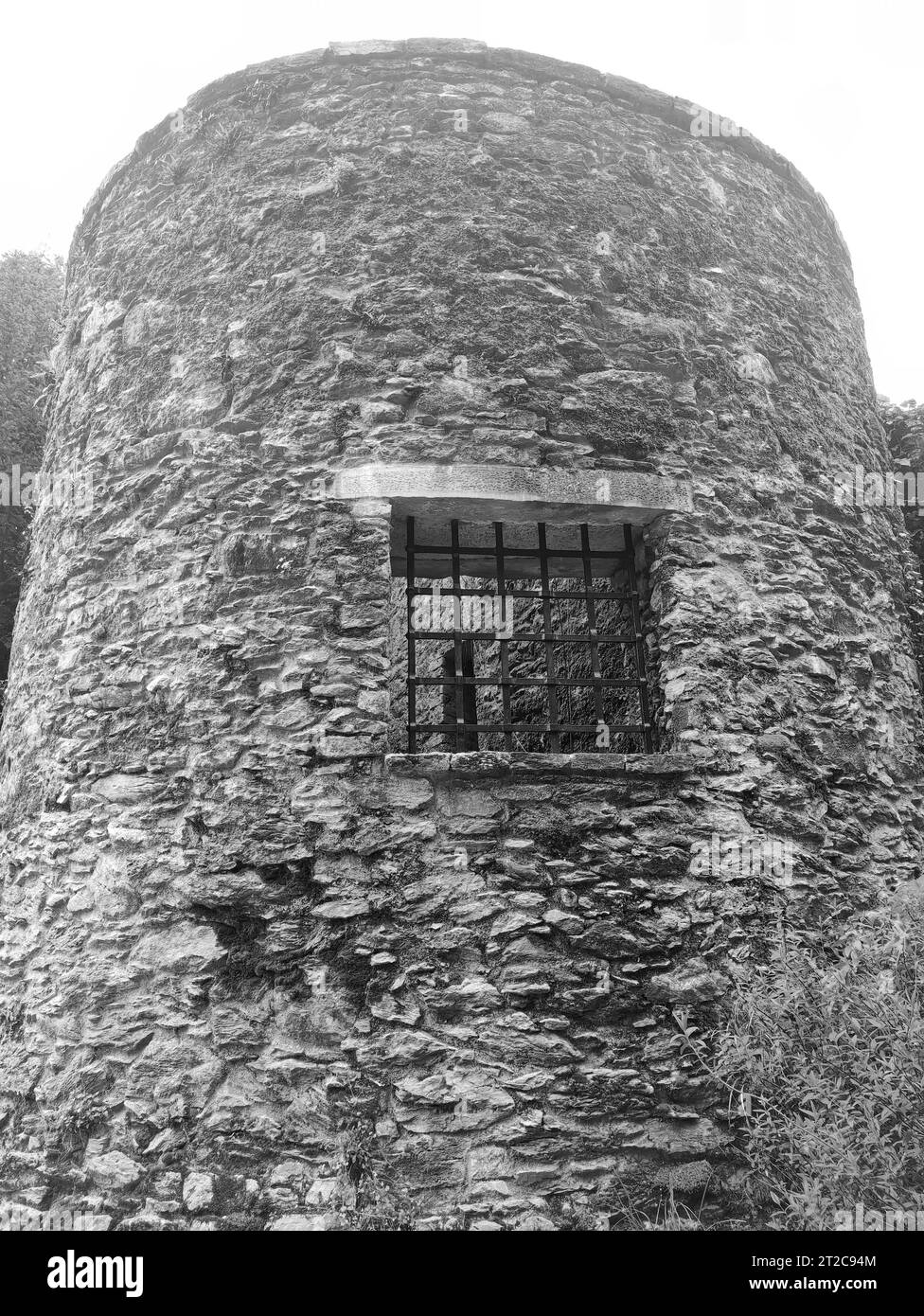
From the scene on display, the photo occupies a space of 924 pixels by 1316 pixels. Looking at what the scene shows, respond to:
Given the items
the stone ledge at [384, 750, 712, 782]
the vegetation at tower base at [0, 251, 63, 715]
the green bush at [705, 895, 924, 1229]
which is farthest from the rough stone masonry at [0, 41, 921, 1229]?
the vegetation at tower base at [0, 251, 63, 715]

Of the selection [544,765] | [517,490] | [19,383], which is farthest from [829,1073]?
A: [19,383]

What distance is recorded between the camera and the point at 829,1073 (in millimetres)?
3803

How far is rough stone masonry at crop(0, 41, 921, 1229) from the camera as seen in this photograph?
3.87 meters

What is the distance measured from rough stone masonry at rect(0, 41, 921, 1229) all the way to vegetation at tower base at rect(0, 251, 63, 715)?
2995 mm

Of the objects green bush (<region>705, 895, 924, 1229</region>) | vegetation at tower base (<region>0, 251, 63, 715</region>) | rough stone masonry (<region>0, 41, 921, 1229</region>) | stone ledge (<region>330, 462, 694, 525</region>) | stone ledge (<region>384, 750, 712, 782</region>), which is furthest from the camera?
vegetation at tower base (<region>0, 251, 63, 715</region>)

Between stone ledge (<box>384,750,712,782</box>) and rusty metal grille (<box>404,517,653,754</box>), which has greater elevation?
rusty metal grille (<box>404,517,653,754</box>)

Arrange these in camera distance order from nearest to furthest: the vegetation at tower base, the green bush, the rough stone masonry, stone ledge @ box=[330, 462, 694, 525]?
the green bush → the rough stone masonry → stone ledge @ box=[330, 462, 694, 525] → the vegetation at tower base

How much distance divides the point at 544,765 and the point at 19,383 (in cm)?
689

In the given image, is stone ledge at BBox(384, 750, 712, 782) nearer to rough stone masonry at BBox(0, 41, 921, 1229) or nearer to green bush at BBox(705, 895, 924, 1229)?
rough stone masonry at BBox(0, 41, 921, 1229)

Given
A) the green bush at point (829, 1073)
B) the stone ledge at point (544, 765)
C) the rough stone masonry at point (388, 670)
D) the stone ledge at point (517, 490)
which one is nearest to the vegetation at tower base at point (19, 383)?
the rough stone masonry at point (388, 670)

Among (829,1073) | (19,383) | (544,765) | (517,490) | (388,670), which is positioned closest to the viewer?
(829,1073)

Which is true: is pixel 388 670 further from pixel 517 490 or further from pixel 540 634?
pixel 517 490
